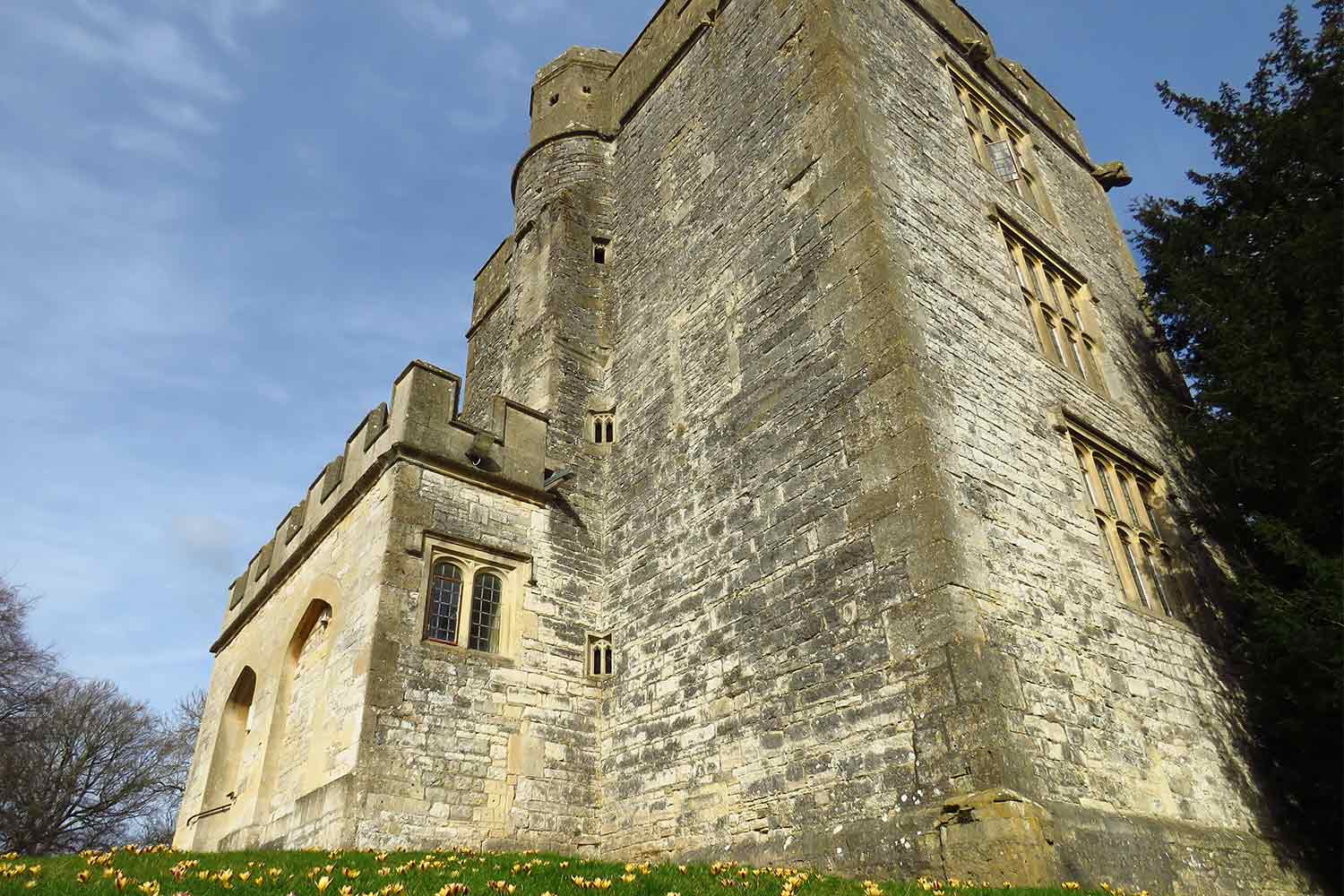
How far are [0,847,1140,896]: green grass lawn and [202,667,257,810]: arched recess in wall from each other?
17.2 feet

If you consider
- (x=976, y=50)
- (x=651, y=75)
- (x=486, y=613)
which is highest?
(x=651, y=75)

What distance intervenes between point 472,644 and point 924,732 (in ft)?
17.4

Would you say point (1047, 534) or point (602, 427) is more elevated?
point (602, 427)

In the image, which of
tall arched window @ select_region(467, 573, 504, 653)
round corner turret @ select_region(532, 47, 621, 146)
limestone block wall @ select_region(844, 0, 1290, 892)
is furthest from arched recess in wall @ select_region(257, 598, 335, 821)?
round corner turret @ select_region(532, 47, 621, 146)

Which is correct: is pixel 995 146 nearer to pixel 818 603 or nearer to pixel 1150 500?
pixel 1150 500

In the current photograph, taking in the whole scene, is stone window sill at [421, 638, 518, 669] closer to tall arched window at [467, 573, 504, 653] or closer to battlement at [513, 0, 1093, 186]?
tall arched window at [467, 573, 504, 653]

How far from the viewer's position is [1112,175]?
A: 17297 mm

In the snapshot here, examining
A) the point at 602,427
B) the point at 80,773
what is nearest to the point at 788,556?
the point at 602,427

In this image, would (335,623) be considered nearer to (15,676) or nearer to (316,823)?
(316,823)

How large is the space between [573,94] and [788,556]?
1206 centimetres

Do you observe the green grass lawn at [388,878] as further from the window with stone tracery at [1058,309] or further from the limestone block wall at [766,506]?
the window with stone tracery at [1058,309]

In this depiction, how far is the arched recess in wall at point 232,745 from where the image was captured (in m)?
12.0

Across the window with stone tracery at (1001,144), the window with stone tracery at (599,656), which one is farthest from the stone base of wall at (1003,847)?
the window with stone tracery at (1001,144)

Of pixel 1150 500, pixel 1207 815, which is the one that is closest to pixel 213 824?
pixel 1207 815
